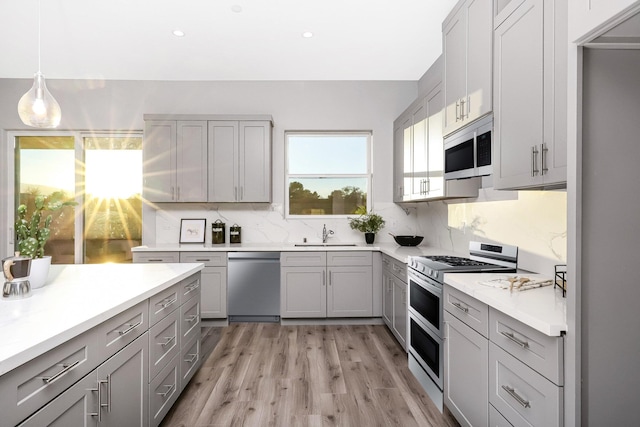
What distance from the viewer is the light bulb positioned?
2.07 meters

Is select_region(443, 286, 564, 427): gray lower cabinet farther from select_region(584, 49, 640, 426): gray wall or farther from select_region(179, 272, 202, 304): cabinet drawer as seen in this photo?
select_region(179, 272, 202, 304): cabinet drawer

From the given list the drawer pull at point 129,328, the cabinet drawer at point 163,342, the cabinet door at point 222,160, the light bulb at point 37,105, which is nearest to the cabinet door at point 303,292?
the cabinet door at point 222,160

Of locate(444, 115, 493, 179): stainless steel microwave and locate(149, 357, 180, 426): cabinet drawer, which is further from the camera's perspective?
locate(444, 115, 493, 179): stainless steel microwave

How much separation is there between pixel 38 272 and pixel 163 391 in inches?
36.9

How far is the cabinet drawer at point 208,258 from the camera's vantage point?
3982 millimetres

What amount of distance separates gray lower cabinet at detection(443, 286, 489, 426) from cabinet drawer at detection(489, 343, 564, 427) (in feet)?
0.25

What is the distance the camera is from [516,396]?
146 centimetres

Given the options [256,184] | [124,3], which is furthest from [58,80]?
[256,184]

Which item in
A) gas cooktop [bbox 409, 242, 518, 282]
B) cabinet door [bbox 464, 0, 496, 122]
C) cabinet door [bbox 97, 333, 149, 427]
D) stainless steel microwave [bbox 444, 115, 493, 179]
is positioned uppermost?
cabinet door [bbox 464, 0, 496, 122]

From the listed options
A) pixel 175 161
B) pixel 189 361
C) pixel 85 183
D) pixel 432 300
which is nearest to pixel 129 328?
pixel 189 361

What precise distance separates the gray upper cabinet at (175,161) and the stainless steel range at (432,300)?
110 inches

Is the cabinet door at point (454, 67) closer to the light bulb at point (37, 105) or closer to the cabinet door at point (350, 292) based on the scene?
the cabinet door at point (350, 292)

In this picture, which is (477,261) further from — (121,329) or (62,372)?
(62,372)

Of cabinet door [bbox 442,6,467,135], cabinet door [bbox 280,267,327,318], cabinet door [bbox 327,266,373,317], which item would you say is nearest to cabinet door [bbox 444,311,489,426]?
cabinet door [bbox 442,6,467,135]
